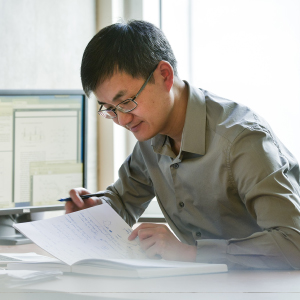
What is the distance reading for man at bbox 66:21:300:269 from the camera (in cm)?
99

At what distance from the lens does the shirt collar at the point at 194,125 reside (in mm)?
1216

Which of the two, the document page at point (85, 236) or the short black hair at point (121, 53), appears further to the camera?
the short black hair at point (121, 53)

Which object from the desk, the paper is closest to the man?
the desk

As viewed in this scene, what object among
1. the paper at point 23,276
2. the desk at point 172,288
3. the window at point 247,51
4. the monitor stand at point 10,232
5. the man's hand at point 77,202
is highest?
the window at point 247,51

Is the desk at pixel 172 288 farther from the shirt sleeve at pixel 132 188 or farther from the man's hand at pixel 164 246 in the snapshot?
the shirt sleeve at pixel 132 188

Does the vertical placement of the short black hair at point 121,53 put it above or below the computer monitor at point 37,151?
above

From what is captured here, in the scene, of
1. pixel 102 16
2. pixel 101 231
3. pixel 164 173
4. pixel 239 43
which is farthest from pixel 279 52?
pixel 101 231

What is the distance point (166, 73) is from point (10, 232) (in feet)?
2.51

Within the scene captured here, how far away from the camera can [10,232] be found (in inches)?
61.2

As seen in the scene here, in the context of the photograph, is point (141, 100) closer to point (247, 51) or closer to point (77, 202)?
point (77, 202)

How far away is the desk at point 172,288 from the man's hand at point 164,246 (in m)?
0.11

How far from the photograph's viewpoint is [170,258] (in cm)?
100

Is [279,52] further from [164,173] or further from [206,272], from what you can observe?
[206,272]

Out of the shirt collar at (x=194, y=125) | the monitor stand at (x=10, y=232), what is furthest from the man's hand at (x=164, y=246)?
the monitor stand at (x=10, y=232)
